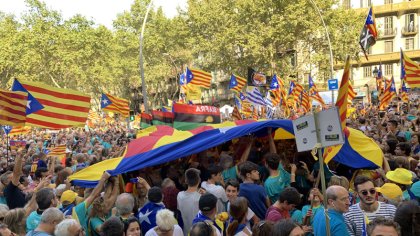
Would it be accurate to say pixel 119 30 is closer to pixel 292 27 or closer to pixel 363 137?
pixel 292 27

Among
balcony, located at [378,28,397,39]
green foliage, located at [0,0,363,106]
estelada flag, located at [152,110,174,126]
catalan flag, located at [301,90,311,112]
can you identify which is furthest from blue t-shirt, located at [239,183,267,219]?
balcony, located at [378,28,397,39]

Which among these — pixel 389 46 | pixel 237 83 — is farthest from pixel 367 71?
pixel 237 83

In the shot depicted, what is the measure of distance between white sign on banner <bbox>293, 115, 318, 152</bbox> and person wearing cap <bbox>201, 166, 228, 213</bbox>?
1.69 meters

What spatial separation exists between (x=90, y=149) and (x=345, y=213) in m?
13.6

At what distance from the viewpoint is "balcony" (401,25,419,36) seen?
5209cm

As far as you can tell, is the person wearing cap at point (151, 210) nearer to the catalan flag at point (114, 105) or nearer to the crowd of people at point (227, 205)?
the crowd of people at point (227, 205)

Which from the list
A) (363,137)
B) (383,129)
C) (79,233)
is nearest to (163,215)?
(79,233)

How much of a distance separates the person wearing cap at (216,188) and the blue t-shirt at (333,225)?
194cm

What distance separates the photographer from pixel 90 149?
17703 mm

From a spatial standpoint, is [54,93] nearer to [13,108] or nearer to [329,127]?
[13,108]

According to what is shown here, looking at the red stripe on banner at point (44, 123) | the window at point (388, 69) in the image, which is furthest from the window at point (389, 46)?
the red stripe on banner at point (44, 123)

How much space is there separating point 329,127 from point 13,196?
4.81m

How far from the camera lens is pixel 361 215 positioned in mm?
5105

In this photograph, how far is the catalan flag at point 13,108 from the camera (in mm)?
9594
